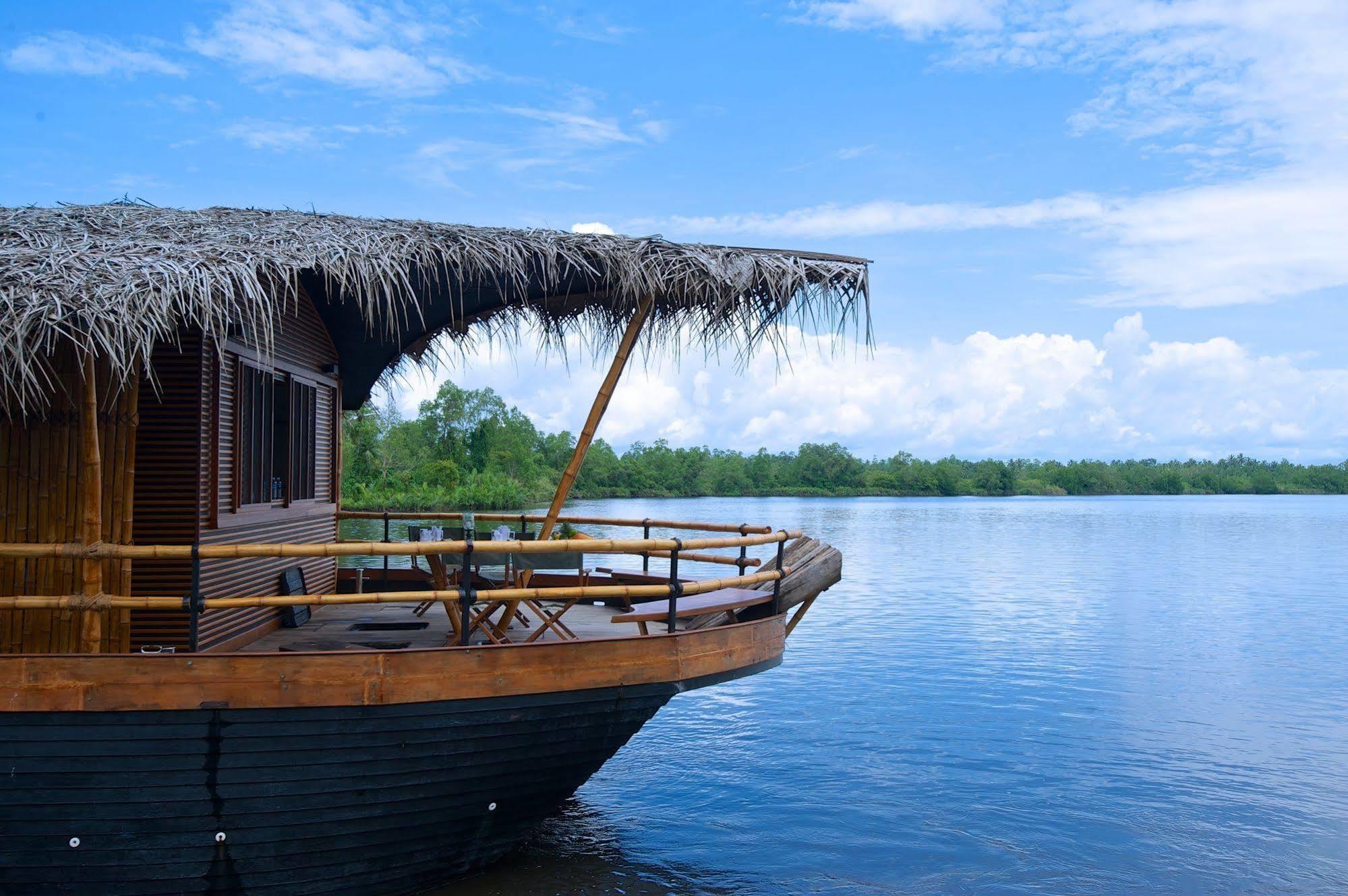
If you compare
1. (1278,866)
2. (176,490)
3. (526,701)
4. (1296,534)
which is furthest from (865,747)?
(1296,534)

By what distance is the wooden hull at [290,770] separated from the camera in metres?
5.32

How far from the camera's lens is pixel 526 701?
5.87 m

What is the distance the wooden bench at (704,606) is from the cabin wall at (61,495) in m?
3.14

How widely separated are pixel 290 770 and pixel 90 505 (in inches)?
73.6

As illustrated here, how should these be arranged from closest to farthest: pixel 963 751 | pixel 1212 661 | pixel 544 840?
pixel 544 840 → pixel 963 751 → pixel 1212 661

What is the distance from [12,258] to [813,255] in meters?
5.02

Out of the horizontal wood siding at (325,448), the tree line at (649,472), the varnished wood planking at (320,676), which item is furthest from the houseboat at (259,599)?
the tree line at (649,472)

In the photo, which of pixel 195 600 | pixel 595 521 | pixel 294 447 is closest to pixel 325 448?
pixel 294 447

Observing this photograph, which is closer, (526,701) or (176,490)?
(526,701)

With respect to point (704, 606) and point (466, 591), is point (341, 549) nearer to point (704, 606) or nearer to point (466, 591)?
point (466, 591)

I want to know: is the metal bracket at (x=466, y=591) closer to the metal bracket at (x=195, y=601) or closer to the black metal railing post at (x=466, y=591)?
the black metal railing post at (x=466, y=591)

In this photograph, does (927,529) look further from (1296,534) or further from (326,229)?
(326,229)

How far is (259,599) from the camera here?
5129 mm

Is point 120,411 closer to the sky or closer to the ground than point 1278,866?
closer to the sky
